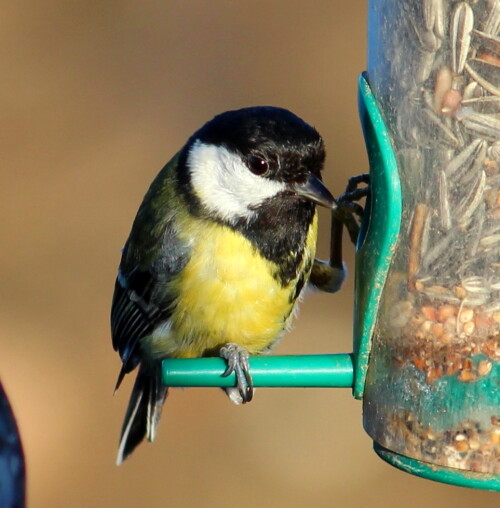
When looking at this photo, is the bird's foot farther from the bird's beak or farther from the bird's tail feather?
the bird's tail feather

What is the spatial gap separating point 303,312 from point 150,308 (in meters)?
2.46

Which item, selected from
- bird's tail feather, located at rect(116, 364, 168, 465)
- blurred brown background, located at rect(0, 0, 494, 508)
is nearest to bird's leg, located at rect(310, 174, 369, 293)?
bird's tail feather, located at rect(116, 364, 168, 465)

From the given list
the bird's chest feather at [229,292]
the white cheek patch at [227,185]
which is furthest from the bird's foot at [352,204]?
the white cheek patch at [227,185]

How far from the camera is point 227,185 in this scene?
10.5 ft

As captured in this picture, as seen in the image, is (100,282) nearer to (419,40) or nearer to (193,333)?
(193,333)

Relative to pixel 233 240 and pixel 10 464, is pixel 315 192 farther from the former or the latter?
pixel 10 464

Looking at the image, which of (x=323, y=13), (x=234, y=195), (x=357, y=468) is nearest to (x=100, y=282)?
(x=357, y=468)

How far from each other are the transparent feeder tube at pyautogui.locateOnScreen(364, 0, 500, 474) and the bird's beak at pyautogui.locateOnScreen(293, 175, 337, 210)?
0.32m

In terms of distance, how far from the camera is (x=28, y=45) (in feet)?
22.9

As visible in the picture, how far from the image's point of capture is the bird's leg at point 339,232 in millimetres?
3244

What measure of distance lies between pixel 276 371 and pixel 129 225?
3391 mm

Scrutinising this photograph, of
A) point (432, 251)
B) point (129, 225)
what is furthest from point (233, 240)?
point (129, 225)

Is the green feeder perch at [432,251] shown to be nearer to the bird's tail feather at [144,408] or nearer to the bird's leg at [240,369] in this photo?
the bird's leg at [240,369]

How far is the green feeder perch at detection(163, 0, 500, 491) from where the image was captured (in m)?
2.60
